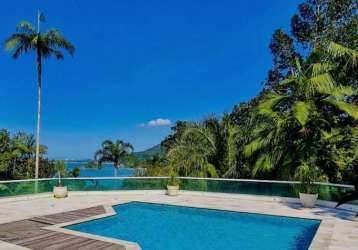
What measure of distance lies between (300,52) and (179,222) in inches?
651

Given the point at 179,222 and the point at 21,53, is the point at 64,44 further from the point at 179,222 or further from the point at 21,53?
the point at 179,222

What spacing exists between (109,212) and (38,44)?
1090 cm

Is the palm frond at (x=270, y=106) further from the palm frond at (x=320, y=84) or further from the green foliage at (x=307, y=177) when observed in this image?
the green foliage at (x=307, y=177)

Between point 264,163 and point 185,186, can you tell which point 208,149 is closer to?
point 185,186

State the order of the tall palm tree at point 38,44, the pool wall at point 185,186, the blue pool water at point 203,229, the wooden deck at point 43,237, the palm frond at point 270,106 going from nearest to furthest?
the wooden deck at point 43,237
the blue pool water at point 203,229
the pool wall at point 185,186
the palm frond at point 270,106
the tall palm tree at point 38,44

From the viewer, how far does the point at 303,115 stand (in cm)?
1091

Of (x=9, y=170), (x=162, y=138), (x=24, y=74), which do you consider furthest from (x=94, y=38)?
(x=9, y=170)

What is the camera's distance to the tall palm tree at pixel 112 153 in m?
32.8

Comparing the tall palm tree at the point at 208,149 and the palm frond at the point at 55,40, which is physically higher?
the palm frond at the point at 55,40

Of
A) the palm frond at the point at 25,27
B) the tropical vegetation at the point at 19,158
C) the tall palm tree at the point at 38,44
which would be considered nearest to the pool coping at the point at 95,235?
the tall palm tree at the point at 38,44

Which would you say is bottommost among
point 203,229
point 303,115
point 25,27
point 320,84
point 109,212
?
point 203,229

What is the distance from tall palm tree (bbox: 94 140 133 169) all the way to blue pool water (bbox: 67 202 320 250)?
22.3 m

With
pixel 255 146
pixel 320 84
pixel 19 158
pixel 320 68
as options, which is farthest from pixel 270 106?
pixel 19 158

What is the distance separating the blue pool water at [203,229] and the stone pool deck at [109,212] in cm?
44
